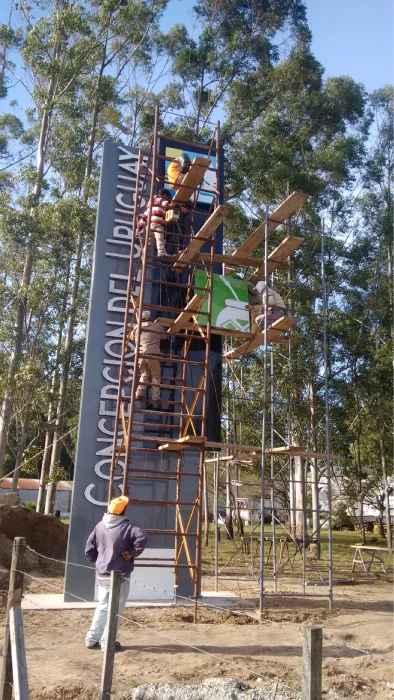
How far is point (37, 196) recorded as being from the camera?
19.1 meters

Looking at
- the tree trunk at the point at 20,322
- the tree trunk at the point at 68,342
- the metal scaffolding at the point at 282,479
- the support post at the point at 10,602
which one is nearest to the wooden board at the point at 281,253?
the metal scaffolding at the point at 282,479

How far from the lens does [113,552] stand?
659cm

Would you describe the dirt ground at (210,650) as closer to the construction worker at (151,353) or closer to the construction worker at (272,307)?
the construction worker at (151,353)

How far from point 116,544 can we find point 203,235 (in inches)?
197

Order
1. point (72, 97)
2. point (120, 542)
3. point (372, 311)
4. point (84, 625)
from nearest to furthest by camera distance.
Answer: point (120, 542), point (84, 625), point (72, 97), point (372, 311)

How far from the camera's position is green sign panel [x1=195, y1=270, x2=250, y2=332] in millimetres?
10312

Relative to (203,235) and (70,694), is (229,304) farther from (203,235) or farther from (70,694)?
(70,694)

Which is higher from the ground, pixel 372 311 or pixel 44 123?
pixel 44 123

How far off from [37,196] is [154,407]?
10.9 m

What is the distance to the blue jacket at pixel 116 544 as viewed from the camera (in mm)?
6566

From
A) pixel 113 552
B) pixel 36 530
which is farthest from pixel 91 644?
pixel 36 530

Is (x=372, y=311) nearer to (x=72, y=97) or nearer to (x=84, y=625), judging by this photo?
(x=72, y=97)

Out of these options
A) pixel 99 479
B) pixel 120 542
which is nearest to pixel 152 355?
pixel 99 479

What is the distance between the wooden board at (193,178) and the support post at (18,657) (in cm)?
668
